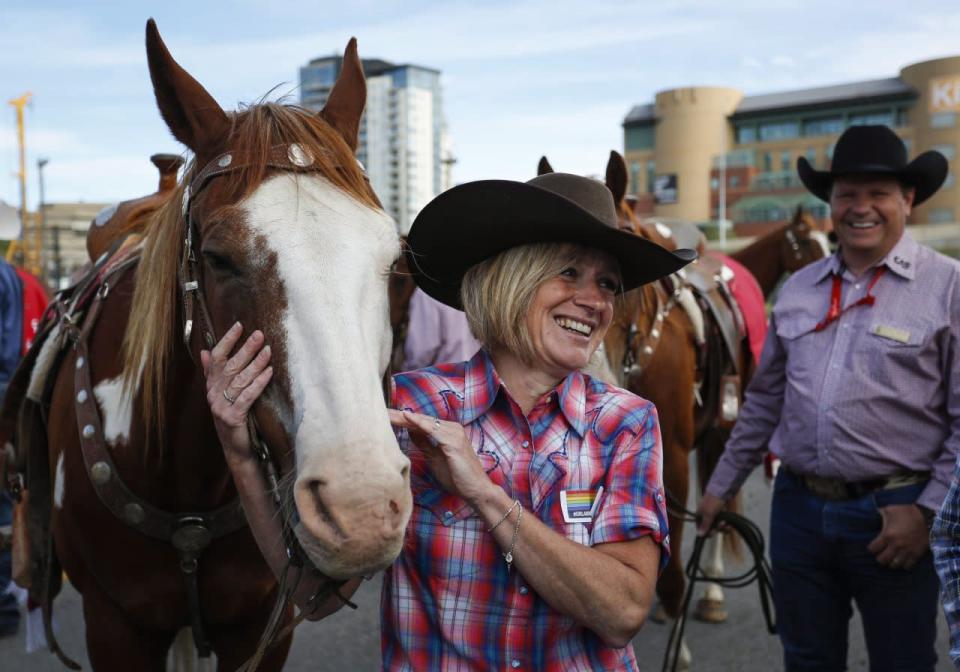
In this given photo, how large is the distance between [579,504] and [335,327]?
588mm

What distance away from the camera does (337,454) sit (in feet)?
4.28

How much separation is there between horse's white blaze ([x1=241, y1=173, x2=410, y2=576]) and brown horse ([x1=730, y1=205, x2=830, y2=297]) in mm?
6393

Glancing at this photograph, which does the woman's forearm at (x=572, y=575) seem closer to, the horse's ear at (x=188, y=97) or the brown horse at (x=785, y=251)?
the horse's ear at (x=188, y=97)

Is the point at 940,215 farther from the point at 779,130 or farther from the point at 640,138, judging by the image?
the point at 640,138

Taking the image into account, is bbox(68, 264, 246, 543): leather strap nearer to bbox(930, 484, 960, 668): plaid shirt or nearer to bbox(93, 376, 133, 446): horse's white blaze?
bbox(93, 376, 133, 446): horse's white blaze

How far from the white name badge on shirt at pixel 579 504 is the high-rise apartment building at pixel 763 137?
52.5m

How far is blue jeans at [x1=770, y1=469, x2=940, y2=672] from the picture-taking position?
2646 mm

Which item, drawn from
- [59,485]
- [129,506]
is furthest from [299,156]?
[59,485]

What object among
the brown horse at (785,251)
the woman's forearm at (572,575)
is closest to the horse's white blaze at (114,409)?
the woman's forearm at (572,575)

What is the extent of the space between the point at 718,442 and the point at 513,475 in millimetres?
3830

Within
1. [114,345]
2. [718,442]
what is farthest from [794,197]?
[114,345]

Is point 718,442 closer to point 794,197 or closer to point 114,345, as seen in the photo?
point 114,345

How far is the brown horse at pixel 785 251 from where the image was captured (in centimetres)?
735

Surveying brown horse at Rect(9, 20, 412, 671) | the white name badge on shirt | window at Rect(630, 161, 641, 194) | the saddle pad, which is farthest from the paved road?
window at Rect(630, 161, 641, 194)
